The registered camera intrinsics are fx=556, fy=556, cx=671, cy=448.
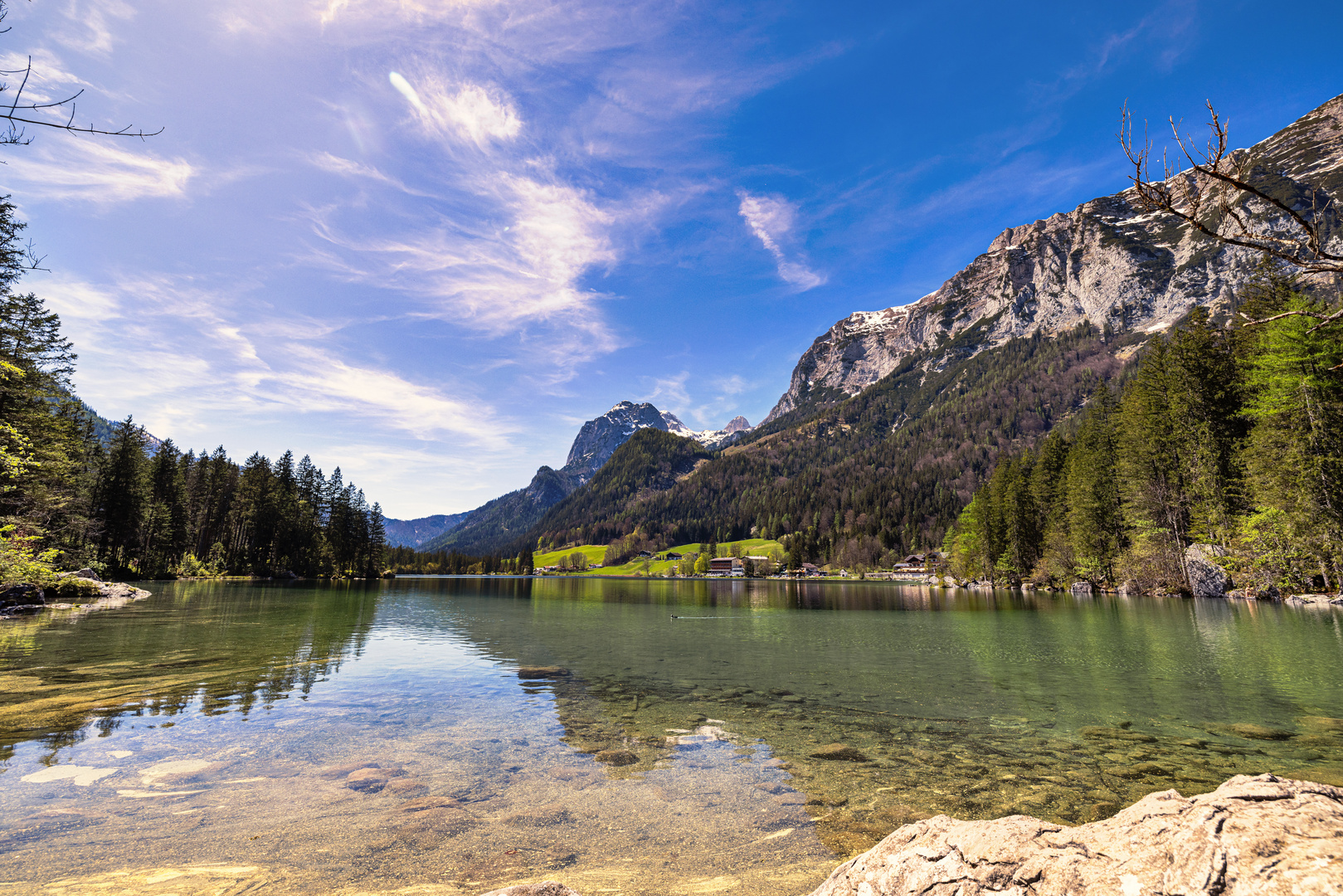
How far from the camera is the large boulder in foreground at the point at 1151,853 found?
3201 millimetres

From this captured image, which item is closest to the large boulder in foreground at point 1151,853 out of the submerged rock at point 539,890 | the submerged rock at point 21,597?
the submerged rock at point 539,890

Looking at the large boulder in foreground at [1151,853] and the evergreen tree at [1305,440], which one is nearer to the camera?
the large boulder in foreground at [1151,853]

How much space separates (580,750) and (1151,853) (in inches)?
463

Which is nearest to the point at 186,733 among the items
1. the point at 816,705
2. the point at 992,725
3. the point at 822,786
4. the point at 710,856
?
the point at 710,856

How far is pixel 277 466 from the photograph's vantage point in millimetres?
118188

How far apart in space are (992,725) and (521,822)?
12784mm

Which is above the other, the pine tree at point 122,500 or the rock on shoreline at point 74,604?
the pine tree at point 122,500

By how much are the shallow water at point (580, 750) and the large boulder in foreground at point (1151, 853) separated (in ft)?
11.3

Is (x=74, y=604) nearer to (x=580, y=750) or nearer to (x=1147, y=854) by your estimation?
(x=580, y=750)

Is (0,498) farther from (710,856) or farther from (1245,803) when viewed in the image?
(1245,803)

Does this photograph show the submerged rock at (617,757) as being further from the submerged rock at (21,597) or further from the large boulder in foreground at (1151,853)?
the submerged rock at (21,597)

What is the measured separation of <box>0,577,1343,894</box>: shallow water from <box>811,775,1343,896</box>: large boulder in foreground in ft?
11.3

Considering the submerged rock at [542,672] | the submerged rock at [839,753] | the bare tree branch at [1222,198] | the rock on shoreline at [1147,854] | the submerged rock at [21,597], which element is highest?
the bare tree branch at [1222,198]

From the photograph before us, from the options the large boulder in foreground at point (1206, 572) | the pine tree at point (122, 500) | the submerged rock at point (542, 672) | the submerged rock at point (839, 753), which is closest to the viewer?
the submerged rock at point (839, 753)
